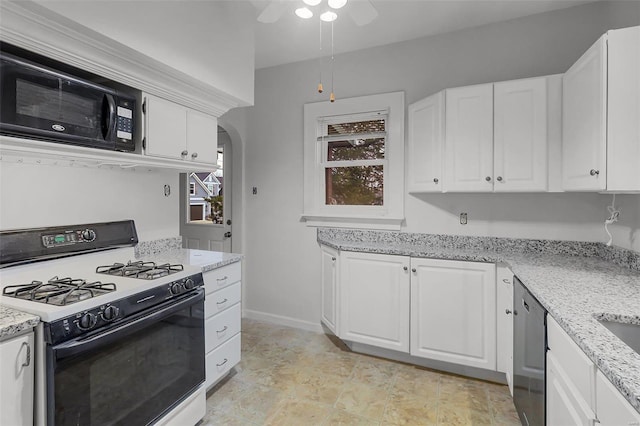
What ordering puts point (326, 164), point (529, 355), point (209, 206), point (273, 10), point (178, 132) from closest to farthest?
point (529, 355), point (273, 10), point (178, 132), point (326, 164), point (209, 206)

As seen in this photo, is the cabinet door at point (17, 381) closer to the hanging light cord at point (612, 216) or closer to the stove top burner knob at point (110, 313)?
the stove top burner knob at point (110, 313)

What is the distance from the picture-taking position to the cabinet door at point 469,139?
7.72 ft

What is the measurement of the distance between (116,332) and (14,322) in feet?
1.10

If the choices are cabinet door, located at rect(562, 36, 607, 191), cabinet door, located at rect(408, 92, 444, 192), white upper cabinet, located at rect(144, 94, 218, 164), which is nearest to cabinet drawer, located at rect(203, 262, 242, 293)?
white upper cabinet, located at rect(144, 94, 218, 164)

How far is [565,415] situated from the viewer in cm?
116

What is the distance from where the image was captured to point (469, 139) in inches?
94.9

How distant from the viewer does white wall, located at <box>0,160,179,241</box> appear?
163 cm

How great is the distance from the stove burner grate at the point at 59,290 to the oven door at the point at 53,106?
644mm

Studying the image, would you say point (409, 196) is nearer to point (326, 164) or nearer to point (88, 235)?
point (326, 164)

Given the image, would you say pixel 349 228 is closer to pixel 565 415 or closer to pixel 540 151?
→ pixel 540 151

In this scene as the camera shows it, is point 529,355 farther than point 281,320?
No

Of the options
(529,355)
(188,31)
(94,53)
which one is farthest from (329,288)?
(94,53)

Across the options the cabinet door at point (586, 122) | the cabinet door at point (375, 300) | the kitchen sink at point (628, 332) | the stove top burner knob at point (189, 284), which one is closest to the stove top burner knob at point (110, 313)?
the stove top burner knob at point (189, 284)

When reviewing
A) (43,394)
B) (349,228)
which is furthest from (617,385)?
(349,228)
